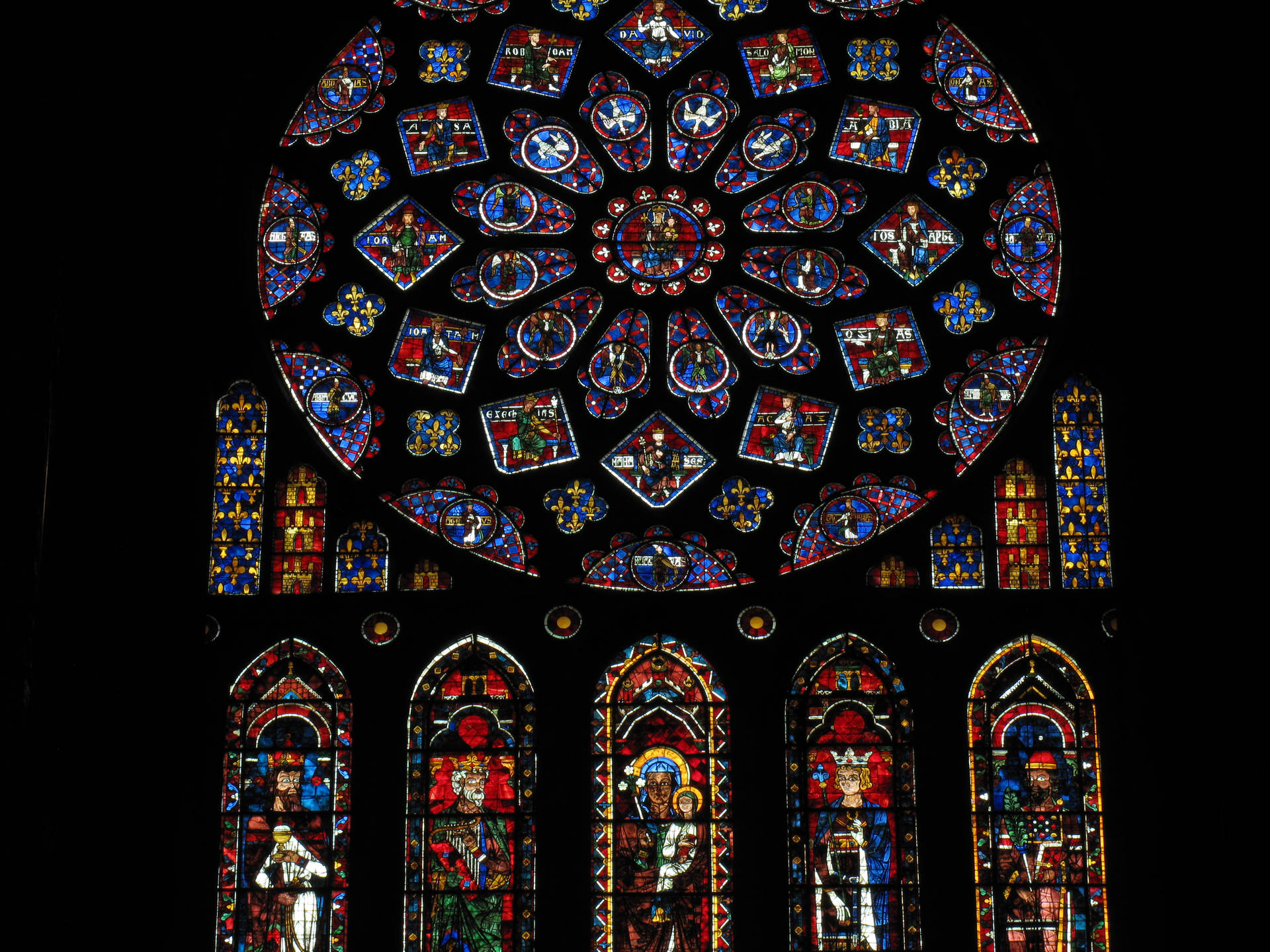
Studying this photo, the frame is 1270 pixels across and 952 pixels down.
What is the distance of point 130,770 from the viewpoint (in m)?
12.8

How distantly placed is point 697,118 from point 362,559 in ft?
12.4

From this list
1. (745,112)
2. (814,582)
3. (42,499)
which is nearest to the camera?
(42,499)

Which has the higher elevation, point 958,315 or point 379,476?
point 958,315

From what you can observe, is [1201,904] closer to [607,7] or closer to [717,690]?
[717,690]

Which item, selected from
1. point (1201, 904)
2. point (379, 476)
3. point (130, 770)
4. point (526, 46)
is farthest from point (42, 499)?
point (1201, 904)

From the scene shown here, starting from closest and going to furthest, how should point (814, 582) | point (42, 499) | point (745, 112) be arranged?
point (42, 499)
point (814, 582)
point (745, 112)

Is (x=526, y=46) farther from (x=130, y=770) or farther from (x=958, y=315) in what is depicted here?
(x=130, y=770)

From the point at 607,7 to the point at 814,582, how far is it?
4.37m

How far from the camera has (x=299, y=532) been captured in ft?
45.8

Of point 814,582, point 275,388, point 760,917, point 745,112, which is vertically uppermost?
point 745,112

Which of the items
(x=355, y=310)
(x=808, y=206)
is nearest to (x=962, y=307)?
(x=808, y=206)

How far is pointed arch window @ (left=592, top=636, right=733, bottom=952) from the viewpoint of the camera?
13.0 meters

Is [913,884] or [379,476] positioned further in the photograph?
[379,476]

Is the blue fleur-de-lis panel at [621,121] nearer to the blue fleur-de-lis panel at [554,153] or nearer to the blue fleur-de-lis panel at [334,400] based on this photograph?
the blue fleur-de-lis panel at [554,153]
